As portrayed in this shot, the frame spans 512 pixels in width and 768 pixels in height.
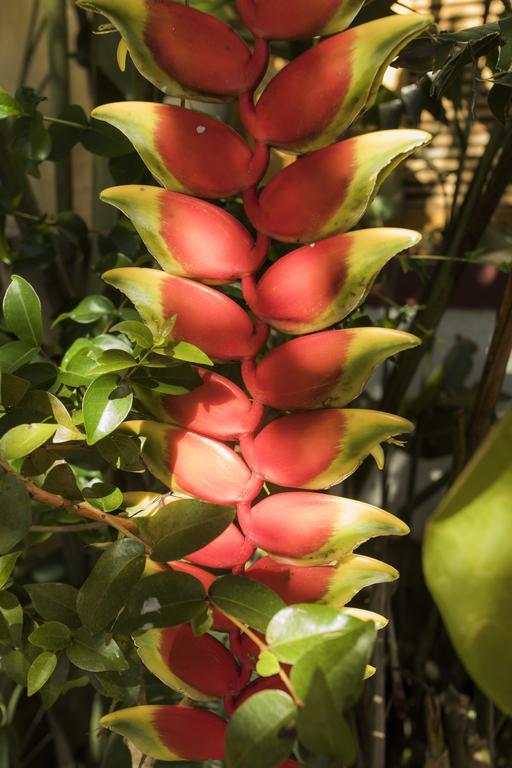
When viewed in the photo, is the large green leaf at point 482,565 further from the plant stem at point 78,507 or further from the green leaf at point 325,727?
the plant stem at point 78,507

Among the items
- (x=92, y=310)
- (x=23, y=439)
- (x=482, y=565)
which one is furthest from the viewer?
(x=92, y=310)

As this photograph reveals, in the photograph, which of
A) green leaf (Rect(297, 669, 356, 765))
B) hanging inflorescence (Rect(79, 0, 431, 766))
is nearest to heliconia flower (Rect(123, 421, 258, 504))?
hanging inflorescence (Rect(79, 0, 431, 766))

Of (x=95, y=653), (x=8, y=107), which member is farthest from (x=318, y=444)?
(x=8, y=107)

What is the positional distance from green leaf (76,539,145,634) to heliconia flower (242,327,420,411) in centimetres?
9

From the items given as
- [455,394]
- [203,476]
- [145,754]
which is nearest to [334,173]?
[203,476]

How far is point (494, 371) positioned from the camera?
0.49 meters

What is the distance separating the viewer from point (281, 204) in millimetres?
309

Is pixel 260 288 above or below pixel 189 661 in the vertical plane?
above

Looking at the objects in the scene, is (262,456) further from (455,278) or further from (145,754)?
(455,278)

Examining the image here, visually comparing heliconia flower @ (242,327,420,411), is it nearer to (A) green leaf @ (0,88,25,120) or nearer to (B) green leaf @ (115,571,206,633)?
(B) green leaf @ (115,571,206,633)

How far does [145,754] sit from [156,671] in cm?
4

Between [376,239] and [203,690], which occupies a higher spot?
[376,239]

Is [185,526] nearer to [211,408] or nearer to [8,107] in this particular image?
[211,408]

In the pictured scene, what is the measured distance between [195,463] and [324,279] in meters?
0.10
